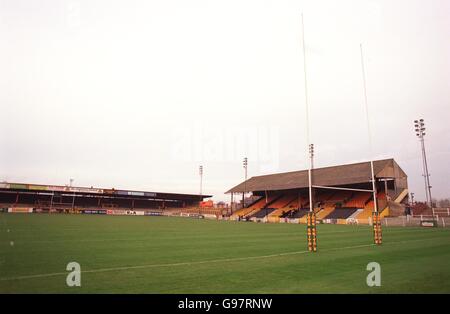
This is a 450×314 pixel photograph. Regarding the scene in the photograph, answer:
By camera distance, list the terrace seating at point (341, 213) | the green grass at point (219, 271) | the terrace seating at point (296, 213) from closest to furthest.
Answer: the green grass at point (219, 271) < the terrace seating at point (341, 213) < the terrace seating at point (296, 213)

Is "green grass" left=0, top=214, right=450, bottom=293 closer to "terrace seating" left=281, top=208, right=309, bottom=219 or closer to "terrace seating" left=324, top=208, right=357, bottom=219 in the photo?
"terrace seating" left=324, top=208, right=357, bottom=219

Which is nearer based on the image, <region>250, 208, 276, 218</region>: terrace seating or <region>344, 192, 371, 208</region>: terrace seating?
<region>344, 192, 371, 208</region>: terrace seating

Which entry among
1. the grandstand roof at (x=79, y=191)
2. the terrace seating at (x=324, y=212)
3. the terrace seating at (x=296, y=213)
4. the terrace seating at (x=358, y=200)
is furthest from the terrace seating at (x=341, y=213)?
the grandstand roof at (x=79, y=191)

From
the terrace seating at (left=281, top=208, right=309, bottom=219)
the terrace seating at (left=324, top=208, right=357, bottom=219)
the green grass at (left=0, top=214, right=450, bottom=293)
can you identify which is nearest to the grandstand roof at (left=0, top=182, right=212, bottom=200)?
the terrace seating at (left=281, top=208, right=309, bottom=219)

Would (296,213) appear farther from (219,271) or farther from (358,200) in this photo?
(219,271)

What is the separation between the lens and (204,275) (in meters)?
8.69

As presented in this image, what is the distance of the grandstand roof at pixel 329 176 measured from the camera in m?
45.2

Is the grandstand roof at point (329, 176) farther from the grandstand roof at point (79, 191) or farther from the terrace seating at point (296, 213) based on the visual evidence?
the grandstand roof at point (79, 191)

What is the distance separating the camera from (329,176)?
53.8 metres

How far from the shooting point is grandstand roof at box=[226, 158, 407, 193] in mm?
45156

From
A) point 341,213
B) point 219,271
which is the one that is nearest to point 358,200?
point 341,213
